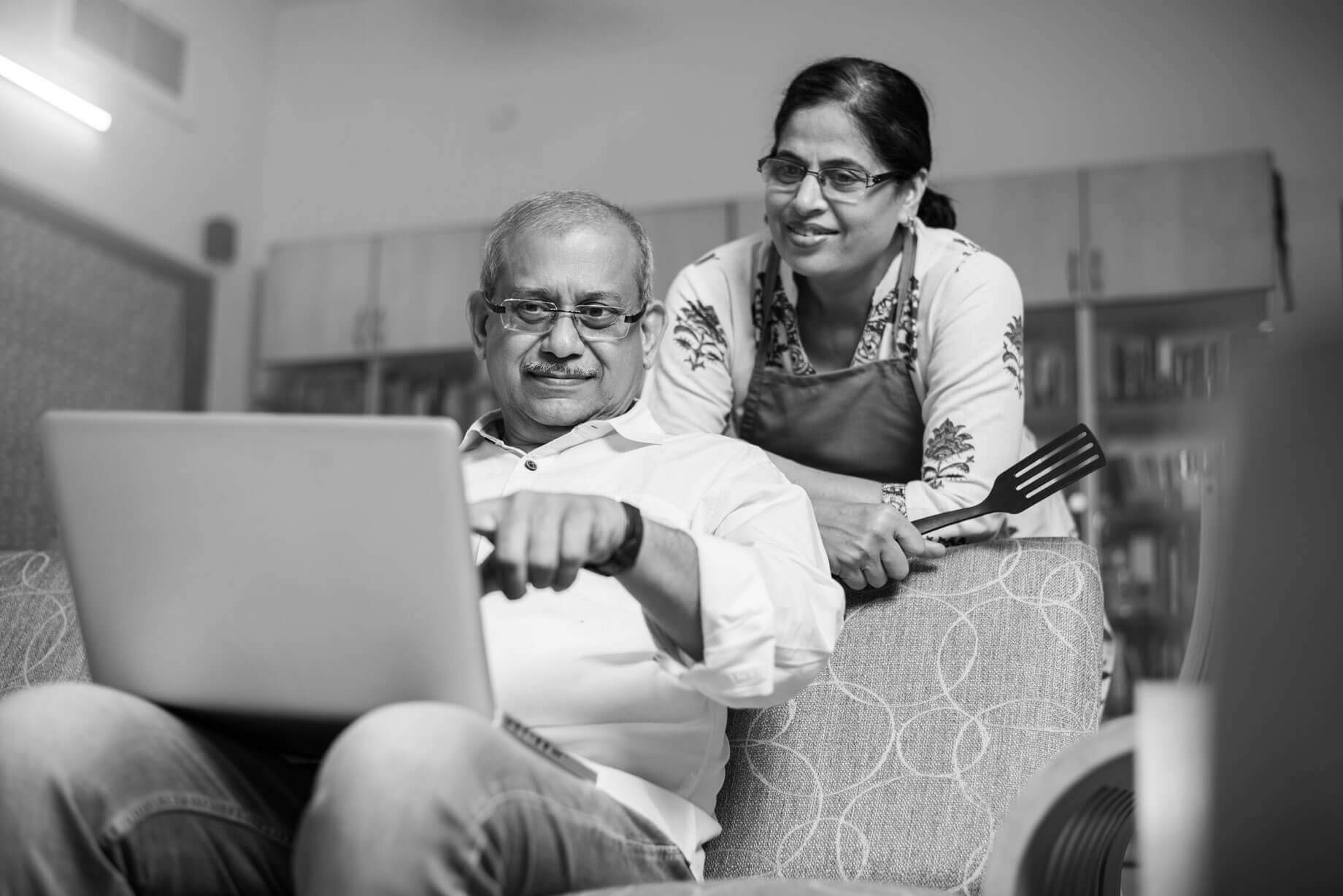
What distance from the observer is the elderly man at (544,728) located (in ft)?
2.76

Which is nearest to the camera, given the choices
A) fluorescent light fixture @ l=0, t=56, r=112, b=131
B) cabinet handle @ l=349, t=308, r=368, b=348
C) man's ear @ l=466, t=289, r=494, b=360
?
man's ear @ l=466, t=289, r=494, b=360

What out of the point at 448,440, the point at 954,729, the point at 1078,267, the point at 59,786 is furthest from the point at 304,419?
the point at 1078,267

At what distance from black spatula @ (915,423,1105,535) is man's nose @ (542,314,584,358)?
45 cm

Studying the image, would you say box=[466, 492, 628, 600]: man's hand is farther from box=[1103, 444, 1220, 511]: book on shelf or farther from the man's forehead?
box=[1103, 444, 1220, 511]: book on shelf

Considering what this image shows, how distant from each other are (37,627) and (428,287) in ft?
11.2

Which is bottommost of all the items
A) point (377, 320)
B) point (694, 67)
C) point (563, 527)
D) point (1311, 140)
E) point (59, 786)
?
point (59, 786)

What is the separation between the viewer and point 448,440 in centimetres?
82

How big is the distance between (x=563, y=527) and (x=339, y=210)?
4.93 meters

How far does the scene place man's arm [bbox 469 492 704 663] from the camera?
90cm

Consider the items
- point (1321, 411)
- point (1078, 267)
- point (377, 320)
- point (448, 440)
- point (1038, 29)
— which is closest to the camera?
point (1321, 411)

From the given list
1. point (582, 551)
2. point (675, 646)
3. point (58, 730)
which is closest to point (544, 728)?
point (675, 646)

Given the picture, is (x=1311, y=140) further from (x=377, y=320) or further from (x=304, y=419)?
(x=304, y=419)

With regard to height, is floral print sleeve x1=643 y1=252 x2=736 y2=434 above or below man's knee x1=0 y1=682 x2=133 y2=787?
above

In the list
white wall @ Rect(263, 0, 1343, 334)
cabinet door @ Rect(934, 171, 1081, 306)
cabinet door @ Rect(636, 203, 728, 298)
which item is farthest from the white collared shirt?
white wall @ Rect(263, 0, 1343, 334)
